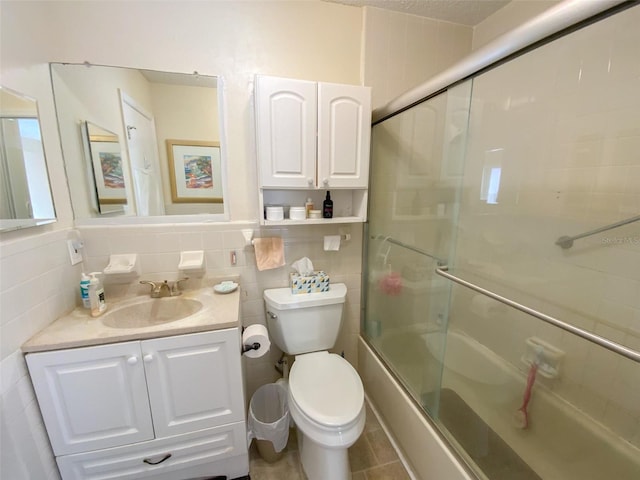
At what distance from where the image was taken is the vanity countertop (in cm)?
95

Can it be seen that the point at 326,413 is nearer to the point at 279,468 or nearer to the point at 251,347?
the point at 251,347

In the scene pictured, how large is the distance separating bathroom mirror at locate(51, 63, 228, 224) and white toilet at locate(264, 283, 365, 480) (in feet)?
2.38

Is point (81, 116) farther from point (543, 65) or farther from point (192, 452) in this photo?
point (543, 65)

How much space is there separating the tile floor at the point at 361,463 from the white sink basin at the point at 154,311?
84 centimetres

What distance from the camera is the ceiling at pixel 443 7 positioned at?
140 cm

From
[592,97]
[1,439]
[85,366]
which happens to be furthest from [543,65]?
[1,439]

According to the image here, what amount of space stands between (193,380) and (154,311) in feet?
1.41

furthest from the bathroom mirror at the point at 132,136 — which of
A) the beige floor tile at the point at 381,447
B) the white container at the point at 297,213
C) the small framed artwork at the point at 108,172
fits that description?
the beige floor tile at the point at 381,447

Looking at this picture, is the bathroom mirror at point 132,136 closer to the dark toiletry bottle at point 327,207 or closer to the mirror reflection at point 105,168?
the mirror reflection at point 105,168

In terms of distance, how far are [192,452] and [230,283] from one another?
74 cm

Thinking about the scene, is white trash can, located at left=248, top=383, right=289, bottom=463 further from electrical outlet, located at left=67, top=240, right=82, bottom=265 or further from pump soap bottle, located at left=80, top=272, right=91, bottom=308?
electrical outlet, located at left=67, top=240, right=82, bottom=265

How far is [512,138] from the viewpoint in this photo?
113cm

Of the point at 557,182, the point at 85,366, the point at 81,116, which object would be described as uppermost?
the point at 81,116

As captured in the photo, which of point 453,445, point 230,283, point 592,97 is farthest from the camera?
point 230,283
